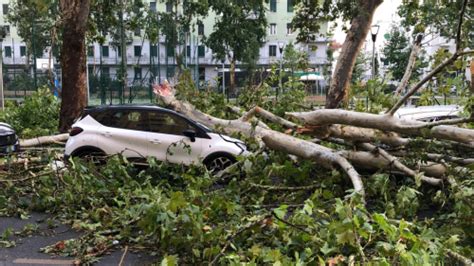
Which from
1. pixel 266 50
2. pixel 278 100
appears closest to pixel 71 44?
pixel 278 100

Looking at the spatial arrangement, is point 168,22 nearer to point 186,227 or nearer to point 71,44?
point 71,44

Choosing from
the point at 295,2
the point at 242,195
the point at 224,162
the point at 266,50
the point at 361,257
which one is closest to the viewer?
the point at 361,257

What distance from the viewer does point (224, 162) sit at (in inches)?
344

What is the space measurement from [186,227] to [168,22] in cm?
3797

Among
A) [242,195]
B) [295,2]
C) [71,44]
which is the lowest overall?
[242,195]

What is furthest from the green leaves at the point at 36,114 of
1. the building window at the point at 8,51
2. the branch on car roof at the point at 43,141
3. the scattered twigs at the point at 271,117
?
the building window at the point at 8,51

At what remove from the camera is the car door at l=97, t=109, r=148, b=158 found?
30.0 ft

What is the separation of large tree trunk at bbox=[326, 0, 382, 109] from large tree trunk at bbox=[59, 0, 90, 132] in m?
6.65

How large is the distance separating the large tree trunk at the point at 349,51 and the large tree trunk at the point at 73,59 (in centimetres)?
665

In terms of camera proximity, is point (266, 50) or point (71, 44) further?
point (266, 50)

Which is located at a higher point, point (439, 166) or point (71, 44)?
point (71, 44)

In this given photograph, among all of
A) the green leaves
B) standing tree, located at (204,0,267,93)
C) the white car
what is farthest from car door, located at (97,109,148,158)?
standing tree, located at (204,0,267,93)

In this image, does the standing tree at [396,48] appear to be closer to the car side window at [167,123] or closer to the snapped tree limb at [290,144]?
the car side window at [167,123]

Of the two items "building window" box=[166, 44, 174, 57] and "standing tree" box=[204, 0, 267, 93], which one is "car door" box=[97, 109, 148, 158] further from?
"standing tree" box=[204, 0, 267, 93]
